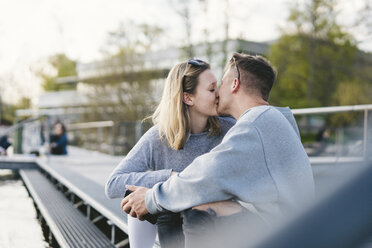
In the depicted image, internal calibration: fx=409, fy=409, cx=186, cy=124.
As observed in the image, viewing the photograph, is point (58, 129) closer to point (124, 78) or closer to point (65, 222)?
point (65, 222)

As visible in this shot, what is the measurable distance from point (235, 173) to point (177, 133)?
885mm

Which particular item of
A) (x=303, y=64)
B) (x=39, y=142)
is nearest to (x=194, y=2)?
(x=303, y=64)

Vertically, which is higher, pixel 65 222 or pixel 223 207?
pixel 223 207

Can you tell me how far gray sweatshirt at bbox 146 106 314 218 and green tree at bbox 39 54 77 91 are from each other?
1535 inches

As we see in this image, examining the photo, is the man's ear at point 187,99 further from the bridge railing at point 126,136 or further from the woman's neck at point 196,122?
the bridge railing at point 126,136

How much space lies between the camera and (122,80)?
19984mm

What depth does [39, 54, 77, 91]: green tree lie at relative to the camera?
41.1 m

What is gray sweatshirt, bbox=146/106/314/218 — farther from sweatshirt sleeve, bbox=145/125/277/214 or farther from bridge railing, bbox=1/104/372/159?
bridge railing, bbox=1/104/372/159

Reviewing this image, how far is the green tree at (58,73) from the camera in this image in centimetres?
4109

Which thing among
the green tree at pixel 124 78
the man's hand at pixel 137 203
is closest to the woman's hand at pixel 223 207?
the man's hand at pixel 137 203

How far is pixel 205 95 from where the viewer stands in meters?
2.33

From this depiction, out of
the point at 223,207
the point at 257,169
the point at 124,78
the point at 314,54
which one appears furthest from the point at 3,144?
the point at 314,54

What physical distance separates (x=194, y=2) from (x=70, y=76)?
33056 millimetres

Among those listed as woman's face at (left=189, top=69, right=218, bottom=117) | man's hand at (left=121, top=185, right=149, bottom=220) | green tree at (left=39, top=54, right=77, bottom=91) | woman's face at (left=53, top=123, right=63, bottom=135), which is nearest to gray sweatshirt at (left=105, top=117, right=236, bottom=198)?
woman's face at (left=189, top=69, right=218, bottom=117)
